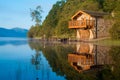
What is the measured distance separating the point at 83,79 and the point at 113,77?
124cm

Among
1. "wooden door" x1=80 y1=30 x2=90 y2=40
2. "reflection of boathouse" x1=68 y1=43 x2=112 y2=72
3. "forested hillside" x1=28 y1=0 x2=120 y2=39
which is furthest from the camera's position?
"wooden door" x1=80 y1=30 x2=90 y2=40

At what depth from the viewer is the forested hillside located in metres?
41.9

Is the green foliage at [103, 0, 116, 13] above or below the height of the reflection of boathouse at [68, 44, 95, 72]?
above

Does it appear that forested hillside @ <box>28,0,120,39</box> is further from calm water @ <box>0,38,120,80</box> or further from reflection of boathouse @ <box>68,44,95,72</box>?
calm water @ <box>0,38,120,80</box>

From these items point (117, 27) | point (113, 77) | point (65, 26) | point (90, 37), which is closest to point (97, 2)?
point (65, 26)

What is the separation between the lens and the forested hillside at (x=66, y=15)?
1648 inches

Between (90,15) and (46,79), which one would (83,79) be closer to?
(46,79)

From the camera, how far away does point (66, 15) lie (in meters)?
65.5

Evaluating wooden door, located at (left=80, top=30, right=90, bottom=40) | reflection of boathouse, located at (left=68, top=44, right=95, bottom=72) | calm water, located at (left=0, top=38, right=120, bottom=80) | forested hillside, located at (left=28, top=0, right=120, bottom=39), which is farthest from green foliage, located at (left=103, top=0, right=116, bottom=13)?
calm water, located at (left=0, top=38, right=120, bottom=80)

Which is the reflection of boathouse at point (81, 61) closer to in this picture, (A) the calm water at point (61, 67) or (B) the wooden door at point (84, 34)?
(A) the calm water at point (61, 67)

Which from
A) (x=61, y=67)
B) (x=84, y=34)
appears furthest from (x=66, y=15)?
(x=61, y=67)

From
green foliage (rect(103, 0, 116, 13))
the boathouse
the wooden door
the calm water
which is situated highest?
green foliage (rect(103, 0, 116, 13))

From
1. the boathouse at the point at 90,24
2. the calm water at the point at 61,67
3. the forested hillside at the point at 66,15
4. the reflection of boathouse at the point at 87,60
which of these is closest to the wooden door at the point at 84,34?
the boathouse at the point at 90,24

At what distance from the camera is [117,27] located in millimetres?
37438
